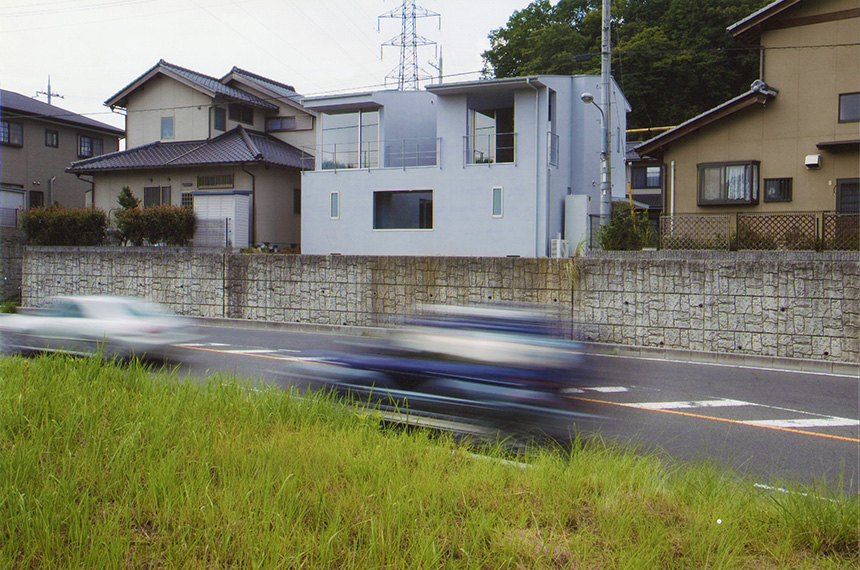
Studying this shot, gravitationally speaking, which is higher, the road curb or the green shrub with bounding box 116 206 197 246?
the green shrub with bounding box 116 206 197 246

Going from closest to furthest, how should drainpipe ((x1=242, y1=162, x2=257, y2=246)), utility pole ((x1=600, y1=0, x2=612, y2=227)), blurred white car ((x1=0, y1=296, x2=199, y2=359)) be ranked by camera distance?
1. blurred white car ((x1=0, y1=296, x2=199, y2=359))
2. utility pole ((x1=600, y1=0, x2=612, y2=227))
3. drainpipe ((x1=242, y1=162, x2=257, y2=246))

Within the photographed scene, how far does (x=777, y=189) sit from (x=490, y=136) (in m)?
10.4

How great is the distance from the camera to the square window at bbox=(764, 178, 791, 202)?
68.6 feet

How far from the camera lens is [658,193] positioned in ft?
154

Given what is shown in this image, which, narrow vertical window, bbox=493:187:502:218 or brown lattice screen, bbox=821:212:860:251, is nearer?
brown lattice screen, bbox=821:212:860:251

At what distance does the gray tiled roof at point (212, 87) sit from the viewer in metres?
31.5

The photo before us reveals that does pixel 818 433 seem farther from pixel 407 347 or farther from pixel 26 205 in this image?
pixel 26 205

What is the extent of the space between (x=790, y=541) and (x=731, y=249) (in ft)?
53.6

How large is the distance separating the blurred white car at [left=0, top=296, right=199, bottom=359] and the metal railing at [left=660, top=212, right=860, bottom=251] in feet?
48.2

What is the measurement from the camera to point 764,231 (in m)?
18.5

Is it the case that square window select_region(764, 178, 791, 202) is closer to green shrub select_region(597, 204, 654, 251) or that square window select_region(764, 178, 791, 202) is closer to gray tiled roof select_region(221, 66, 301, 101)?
green shrub select_region(597, 204, 654, 251)

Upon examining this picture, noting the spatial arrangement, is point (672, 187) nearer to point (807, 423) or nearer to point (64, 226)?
point (807, 423)

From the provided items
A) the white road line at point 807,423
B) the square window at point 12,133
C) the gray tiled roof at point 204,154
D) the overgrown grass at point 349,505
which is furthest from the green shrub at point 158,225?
the white road line at point 807,423

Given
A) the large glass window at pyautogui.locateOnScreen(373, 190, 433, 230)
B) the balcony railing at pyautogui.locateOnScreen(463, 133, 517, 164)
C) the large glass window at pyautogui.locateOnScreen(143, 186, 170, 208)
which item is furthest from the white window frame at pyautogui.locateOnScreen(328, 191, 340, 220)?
the large glass window at pyautogui.locateOnScreen(143, 186, 170, 208)
